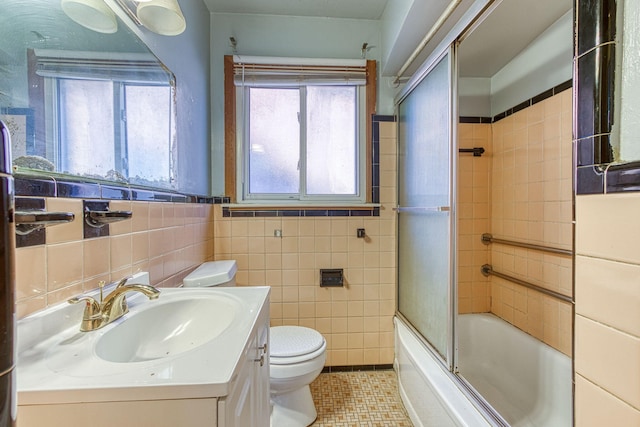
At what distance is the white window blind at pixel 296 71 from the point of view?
1.86 m

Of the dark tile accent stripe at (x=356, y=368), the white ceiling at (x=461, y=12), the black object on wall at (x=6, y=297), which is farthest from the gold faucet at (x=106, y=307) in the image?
the white ceiling at (x=461, y=12)

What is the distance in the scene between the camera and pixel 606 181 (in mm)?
569

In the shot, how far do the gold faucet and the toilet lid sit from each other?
796mm

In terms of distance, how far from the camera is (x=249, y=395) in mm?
739

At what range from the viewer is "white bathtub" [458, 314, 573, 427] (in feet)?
4.42

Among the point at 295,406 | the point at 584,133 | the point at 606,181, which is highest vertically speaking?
the point at 584,133

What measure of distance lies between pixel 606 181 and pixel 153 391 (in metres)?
0.99

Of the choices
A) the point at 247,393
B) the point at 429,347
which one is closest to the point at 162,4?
the point at 247,393

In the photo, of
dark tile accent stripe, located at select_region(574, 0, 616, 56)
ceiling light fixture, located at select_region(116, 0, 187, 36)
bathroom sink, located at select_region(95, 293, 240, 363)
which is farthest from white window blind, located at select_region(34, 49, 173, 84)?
dark tile accent stripe, located at select_region(574, 0, 616, 56)

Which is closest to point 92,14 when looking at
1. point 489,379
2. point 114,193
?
point 114,193

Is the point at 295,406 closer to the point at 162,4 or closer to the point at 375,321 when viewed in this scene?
the point at 375,321

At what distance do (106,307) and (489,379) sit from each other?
2024mm

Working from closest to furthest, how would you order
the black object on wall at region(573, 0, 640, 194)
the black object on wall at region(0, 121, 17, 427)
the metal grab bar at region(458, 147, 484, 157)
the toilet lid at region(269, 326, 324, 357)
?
the black object on wall at region(0, 121, 17, 427) → the black object on wall at region(573, 0, 640, 194) → the toilet lid at region(269, 326, 324, 357) → the metal grab bar at region(458, 147, 484, 157)

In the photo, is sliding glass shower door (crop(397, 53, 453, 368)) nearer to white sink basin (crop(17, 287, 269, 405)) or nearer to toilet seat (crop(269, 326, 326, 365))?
toilet seat (crop(269, 326, 326, 365))
